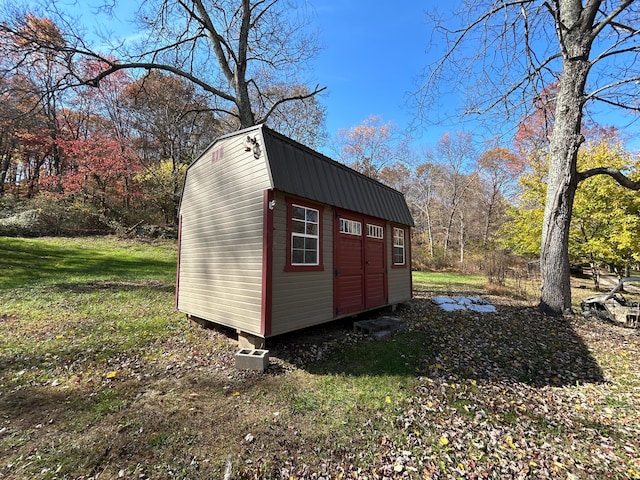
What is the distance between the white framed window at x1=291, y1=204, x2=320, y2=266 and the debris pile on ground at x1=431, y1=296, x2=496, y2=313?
4900 millimetres

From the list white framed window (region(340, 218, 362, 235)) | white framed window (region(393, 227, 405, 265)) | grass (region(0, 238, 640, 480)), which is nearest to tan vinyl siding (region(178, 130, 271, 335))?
grass (region(0, 238, 640, 480))

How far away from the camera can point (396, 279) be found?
26.6 ft

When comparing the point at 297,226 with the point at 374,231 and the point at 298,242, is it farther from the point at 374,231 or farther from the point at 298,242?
the point at 374,231

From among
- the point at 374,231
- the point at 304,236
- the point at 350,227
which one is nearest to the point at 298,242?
the point at 304,236

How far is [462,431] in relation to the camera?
3.05m

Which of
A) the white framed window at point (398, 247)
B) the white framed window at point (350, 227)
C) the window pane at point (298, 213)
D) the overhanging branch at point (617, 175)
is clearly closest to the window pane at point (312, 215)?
the window pane at point (298, 213)

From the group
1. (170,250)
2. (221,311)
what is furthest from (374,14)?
(170,250)

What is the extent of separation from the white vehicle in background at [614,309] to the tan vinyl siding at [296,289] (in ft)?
21.9

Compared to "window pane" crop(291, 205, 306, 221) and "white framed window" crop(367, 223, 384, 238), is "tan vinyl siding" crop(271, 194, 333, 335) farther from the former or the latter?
"white framed window" crop(367, 223, 384, 238)

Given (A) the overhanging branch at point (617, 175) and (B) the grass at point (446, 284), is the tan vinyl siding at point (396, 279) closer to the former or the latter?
(B) the grass at point (446, 284)

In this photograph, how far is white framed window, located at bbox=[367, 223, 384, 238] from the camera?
6.97 meters

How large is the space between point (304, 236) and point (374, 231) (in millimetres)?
2646

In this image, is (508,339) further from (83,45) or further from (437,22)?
(83,45)

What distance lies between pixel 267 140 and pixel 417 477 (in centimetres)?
465
